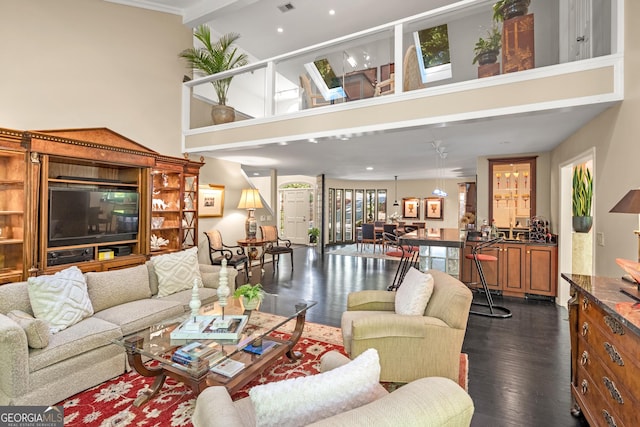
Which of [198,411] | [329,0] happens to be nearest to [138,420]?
[198,411]

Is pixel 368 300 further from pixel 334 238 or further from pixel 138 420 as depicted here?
pixel 334 238

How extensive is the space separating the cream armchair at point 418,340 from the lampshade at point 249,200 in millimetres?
4663

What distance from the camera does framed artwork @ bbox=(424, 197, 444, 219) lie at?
37.3 ft

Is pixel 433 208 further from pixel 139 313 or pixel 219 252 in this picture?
pixel 139 313

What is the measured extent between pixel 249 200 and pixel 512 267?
16.6ft

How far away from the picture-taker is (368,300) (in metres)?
2.86

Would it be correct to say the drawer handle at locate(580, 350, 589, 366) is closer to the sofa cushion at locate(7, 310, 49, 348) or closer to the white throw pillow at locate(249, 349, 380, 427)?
the white throw pillow at locate(249, 349, 380, 427)

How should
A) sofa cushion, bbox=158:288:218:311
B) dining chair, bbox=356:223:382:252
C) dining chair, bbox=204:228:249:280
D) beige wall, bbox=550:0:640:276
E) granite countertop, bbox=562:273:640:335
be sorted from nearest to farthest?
granite countertop, bbox=562:273:640:335, beige wall, bbox=550:0:640:276, sofa cushion, bbox=158:288:218:311, dining chair, bbox=204:228:249:280, dining chair, bbox=356:223:382:252

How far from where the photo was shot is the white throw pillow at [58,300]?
2443 mm

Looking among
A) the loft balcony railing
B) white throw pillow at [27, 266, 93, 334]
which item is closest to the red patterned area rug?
white throw pillow at [27, 266, 93, 334]

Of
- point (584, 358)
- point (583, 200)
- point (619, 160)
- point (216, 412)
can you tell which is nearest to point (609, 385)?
point (584, 358)

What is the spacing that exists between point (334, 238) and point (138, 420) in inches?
387

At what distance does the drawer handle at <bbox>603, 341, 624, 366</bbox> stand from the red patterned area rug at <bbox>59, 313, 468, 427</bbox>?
1.15 meters

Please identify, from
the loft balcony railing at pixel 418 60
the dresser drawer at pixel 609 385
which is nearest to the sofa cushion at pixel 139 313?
the loft balcony railing at pixel 418 60
